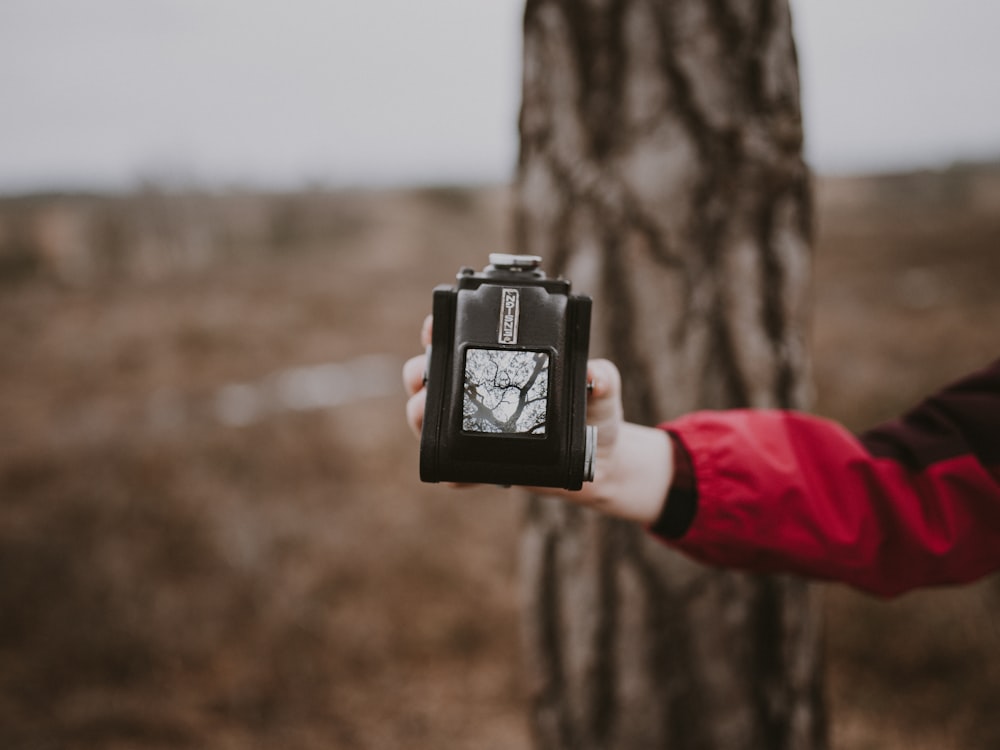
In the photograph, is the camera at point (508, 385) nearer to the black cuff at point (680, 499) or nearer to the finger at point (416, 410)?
the finger at point (416, 410)

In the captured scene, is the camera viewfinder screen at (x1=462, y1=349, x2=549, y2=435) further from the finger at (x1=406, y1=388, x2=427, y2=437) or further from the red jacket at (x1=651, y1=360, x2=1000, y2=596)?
the red jacket at (x1=651, y1=360, x2=1000, y2=596)

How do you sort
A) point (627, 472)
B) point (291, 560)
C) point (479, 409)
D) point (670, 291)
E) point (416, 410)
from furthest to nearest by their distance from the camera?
point (291, 560) → point (670, 291) → point (627, 472) → point (416, 410) → point (479, 409)

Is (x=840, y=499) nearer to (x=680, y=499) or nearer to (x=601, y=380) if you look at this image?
(x=680, y=499)

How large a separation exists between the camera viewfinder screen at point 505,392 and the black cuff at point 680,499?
1.36 ft

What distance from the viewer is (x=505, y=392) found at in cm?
89

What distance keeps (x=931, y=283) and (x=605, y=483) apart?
16.3m

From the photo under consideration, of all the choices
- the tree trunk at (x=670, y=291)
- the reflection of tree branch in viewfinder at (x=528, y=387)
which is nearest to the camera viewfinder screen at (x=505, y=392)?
the reflection of tree branch in viewfinder at (x=528, y=387)

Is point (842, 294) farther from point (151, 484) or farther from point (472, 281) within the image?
point (472, 281)

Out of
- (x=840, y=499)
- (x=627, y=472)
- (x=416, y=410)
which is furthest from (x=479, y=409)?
(x=840, y=499)

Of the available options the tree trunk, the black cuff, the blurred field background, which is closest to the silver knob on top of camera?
the black cuff

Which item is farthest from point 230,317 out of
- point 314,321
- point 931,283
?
point 931,283

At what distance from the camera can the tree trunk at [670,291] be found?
1.42m

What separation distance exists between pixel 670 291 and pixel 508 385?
79 cm

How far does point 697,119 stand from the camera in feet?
4.70
